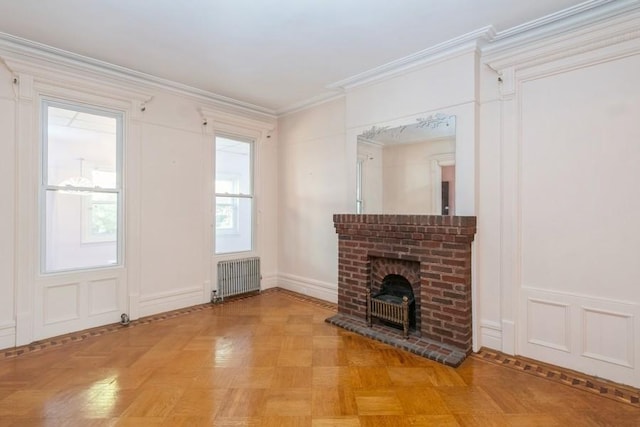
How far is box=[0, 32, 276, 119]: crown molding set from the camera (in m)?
2.95

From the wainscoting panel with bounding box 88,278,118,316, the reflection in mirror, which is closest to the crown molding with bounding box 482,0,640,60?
the reflection in mirror

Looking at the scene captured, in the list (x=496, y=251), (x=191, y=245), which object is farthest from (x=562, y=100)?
(x=191, y=245)

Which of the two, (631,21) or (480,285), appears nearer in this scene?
(631,21)

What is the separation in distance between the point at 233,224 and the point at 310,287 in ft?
4.88

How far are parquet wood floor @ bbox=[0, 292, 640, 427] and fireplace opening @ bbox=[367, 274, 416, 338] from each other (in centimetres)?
33

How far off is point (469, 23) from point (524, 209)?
165 cm

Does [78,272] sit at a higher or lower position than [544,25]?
lower

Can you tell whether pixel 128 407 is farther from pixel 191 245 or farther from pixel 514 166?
pixel 514 166

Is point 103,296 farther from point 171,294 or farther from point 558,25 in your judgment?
point 558,25

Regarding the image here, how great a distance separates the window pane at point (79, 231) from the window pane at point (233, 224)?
1.32 metres

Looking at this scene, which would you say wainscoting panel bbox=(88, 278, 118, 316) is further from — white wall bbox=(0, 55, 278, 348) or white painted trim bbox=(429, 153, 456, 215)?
white painted trim bbox=(429, 153, 456, 215)

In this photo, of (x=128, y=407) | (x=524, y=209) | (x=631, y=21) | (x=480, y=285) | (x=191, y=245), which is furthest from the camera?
(x=191, y=245)

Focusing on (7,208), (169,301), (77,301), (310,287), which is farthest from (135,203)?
(310,287)

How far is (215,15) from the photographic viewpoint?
8.43ft
